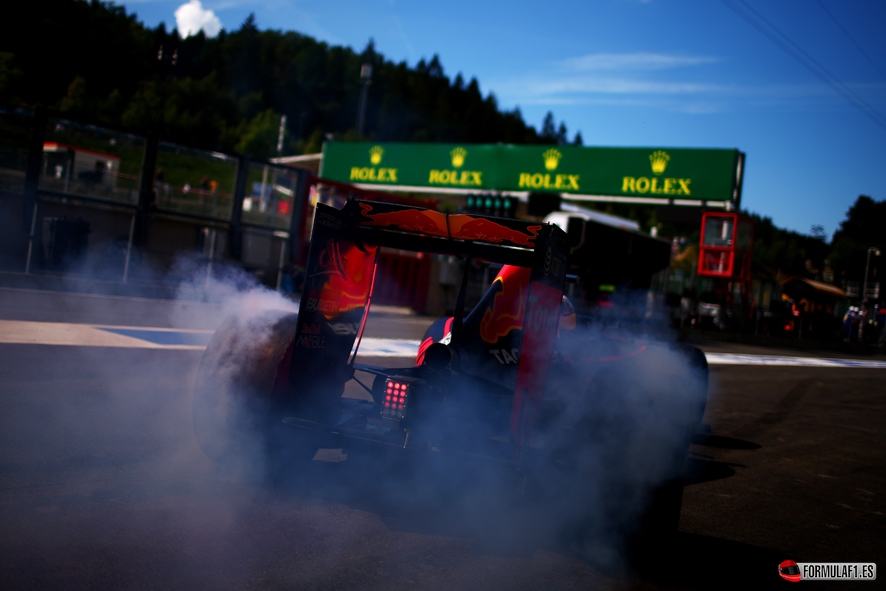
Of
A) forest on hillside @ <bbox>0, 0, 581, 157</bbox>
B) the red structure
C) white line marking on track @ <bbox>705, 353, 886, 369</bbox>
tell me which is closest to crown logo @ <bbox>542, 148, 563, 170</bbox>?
the red structure

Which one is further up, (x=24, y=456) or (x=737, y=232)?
(x=737, y=232)

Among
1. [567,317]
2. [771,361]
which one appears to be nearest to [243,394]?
[567,317]

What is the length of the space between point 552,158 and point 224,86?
93024 mm

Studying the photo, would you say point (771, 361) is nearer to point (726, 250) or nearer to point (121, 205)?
point (726, 250)

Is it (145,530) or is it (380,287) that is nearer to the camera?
(145,530)

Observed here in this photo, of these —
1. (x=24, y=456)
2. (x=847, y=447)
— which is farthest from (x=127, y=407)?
→ (x=847, y=447)

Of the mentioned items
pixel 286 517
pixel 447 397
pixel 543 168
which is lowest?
pixel 286 517

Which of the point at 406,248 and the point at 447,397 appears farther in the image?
the point at 406,248

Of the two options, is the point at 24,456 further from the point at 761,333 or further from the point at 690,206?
the point at 761,333

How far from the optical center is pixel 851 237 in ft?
411

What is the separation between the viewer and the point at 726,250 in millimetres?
27406

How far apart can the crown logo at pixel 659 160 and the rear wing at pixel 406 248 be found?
21.1m

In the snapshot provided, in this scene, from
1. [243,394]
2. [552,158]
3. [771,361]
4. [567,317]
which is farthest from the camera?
[552,158]

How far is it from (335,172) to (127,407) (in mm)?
27439
